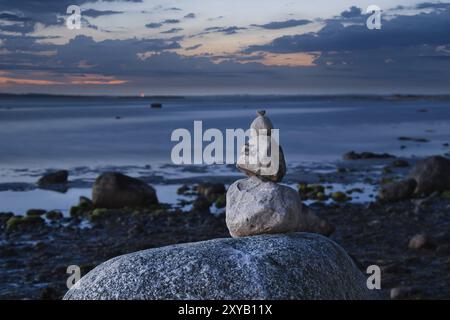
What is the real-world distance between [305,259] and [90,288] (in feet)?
8.00

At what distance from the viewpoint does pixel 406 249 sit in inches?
637

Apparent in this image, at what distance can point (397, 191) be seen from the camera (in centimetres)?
2319

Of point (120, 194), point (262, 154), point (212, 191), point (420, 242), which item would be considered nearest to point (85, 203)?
point (120, 194)

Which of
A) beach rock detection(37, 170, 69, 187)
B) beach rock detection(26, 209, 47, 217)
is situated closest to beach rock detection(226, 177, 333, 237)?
beach rock detection(26, 209, 47, 217)

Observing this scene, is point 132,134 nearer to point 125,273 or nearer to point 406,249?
point 406,249

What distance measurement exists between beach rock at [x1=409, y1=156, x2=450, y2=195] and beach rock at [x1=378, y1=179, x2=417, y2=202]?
1.42ft

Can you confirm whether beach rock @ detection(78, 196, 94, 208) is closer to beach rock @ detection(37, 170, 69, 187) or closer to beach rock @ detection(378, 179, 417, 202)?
beach rock @ detection(37, 170, 69, 187)

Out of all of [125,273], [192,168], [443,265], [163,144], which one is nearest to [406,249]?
[443,265]

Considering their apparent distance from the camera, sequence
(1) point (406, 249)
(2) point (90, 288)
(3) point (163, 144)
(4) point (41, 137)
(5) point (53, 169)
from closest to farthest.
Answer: (2) point (90, 288)
(1) point (406, 249)
(5) point (53, 169)
(3) point (163, 144)
(4) point (41, 137)

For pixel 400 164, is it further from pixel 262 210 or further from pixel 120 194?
pixel 262 210

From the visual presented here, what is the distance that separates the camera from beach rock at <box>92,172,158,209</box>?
22344 millimetres

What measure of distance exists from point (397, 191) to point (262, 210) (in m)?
15.7

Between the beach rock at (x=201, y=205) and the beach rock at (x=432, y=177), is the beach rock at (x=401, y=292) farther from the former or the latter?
the beach rock at (x=432, y=177)

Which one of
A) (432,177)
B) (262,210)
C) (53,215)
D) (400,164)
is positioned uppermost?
(262,210)
